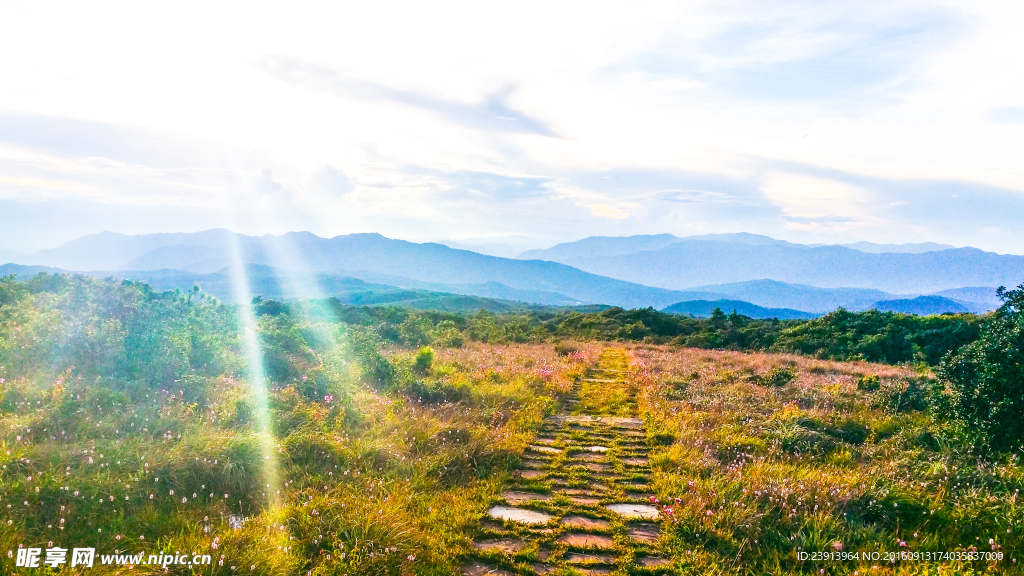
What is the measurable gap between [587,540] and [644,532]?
0.76 m

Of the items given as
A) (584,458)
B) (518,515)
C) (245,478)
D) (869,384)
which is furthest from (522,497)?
(869,384)

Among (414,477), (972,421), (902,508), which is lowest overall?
(414,477)

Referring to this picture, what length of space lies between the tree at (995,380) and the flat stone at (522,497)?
305 inches

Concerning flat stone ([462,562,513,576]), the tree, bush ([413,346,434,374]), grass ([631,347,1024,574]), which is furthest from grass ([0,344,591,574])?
the tree

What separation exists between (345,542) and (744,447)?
23.2 feet

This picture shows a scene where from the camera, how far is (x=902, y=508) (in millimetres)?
6082

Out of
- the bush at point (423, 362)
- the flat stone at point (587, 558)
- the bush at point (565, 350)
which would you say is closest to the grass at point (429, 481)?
the flat stone at point (587, 558)

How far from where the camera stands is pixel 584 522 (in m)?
5.91

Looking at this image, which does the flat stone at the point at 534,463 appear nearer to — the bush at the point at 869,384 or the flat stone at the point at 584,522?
the flat stone at the point at 584,522

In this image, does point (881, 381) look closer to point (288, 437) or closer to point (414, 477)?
point (414, 477)

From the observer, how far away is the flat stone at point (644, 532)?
552cm

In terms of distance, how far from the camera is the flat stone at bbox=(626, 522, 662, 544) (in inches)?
217

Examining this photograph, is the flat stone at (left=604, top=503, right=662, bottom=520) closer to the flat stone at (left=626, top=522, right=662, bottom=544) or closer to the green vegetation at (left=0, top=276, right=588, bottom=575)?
the flat stone at (left=626, top=522, right=662, bottom=544)

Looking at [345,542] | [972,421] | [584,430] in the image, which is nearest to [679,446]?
[584,430]
